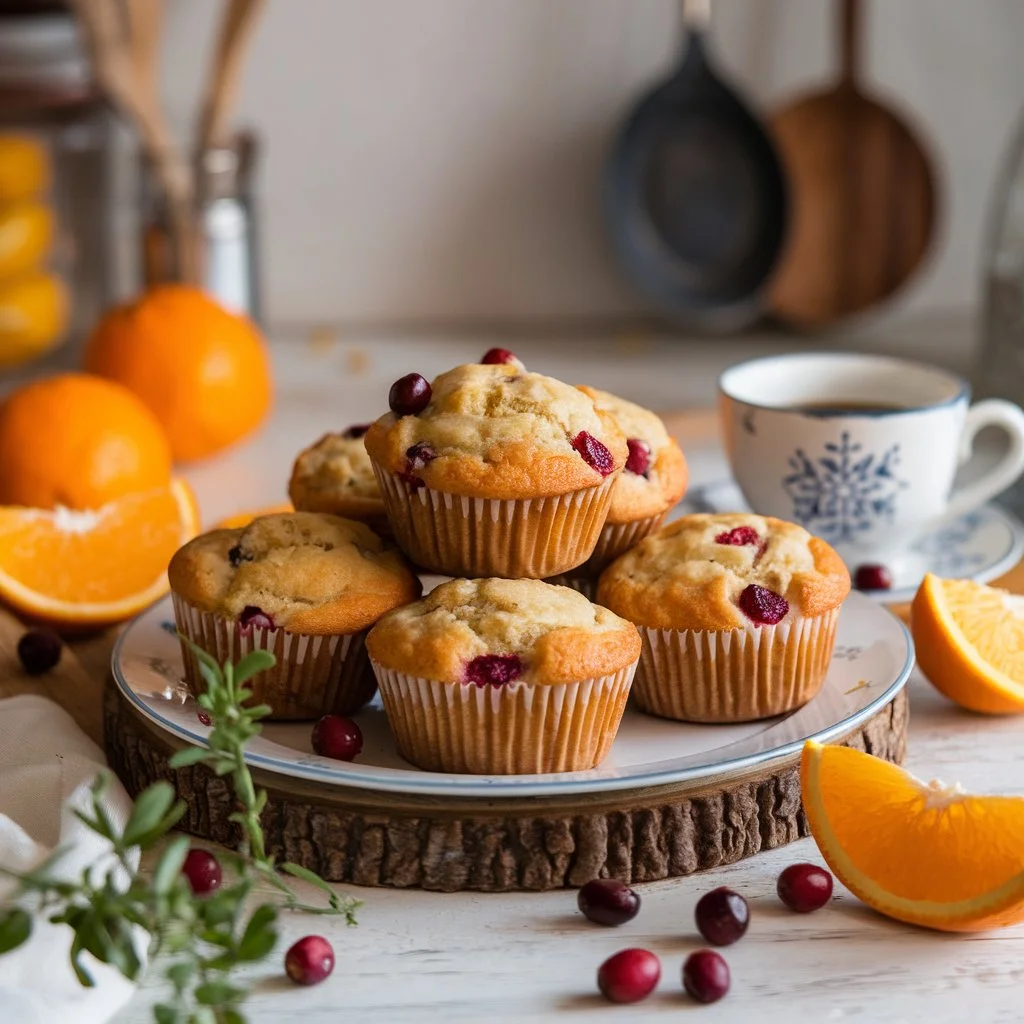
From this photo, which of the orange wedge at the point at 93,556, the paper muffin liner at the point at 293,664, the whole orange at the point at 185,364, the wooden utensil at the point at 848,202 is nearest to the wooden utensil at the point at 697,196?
the wooden utensil at the point at 848,202

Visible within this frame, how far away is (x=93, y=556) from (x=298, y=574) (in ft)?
1.86

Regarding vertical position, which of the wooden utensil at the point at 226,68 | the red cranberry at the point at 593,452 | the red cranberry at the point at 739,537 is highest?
the wooden utensil at the point at 226,68

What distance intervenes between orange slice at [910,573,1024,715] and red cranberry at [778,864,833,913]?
43 centimetres

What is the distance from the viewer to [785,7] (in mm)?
3188

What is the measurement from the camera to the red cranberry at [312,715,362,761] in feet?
4.55

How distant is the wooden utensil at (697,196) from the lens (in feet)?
10.4

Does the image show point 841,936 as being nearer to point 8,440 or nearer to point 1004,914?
point 1004,914

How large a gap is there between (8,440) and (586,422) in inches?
42.9

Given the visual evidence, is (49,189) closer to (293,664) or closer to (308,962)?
(293,664)

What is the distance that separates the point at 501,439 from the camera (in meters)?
1.46

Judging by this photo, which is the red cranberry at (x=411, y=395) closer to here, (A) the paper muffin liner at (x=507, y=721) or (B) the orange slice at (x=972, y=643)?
(A) the paper muffin liner at (x=507, y=721)

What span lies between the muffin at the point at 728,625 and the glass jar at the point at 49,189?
1.89 m

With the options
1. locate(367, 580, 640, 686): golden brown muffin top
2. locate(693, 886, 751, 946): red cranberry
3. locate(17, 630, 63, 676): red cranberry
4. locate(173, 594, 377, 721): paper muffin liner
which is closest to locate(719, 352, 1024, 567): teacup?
locate(367, 580, 640, 686): golden brown muffin top

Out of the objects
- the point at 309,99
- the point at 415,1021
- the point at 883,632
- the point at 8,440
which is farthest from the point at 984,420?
the point at 309,99
